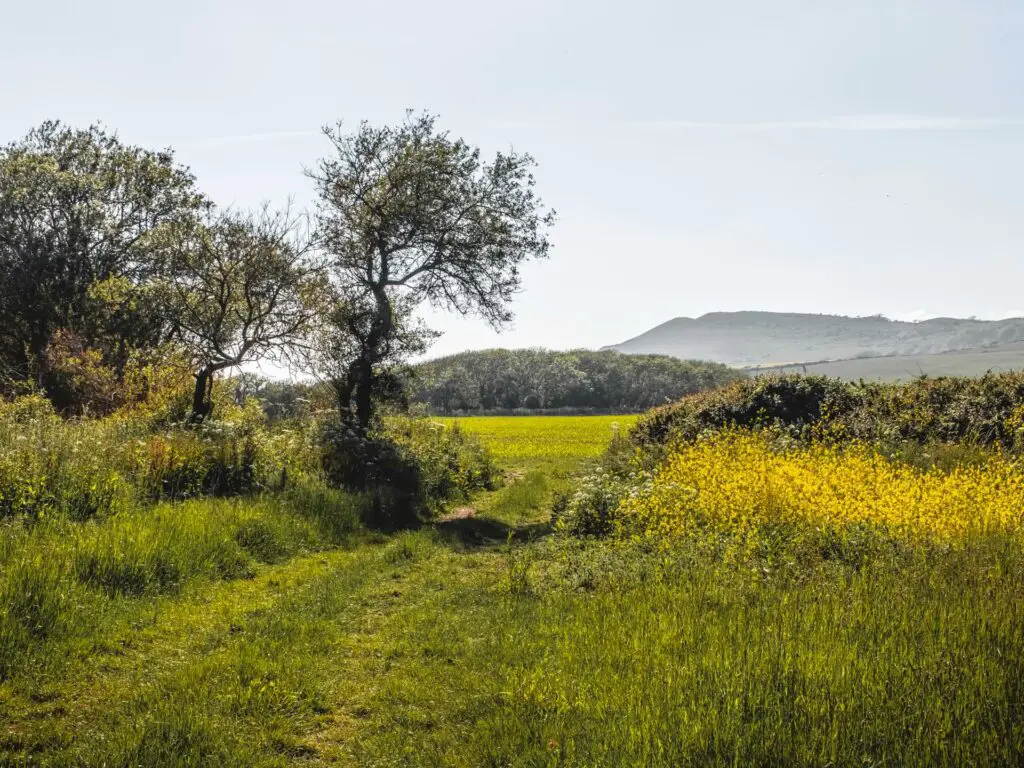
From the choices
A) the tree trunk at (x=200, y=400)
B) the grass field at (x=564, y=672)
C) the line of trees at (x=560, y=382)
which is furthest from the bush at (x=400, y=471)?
the line of trees at (x=560, y=382)

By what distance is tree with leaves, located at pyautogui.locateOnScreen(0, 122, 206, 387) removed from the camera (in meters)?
28.6

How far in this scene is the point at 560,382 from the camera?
9112 centimetres

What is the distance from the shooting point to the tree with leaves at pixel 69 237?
2856cm

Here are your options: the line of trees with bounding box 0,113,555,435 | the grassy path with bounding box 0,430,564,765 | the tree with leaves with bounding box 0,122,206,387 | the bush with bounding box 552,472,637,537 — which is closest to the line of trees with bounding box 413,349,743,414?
the tree with leaves with bounding box 0,122,206,387

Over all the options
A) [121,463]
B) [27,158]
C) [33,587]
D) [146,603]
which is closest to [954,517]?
[146,603]

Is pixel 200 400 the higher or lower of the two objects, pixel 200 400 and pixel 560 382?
the lower

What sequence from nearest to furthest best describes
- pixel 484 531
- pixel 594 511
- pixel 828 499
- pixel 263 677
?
pixel 263 677, pixel 828 499, pixel 594 511, pixel 484 531

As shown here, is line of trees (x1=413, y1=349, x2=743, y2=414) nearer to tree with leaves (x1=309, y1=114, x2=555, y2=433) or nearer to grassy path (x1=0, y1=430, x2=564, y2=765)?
tree with leaves (x1=309, y1=114, x2=555, y2=433)

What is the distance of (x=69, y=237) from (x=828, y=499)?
117 ft

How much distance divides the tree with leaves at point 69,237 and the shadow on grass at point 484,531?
2087 cm

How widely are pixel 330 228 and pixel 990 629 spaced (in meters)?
18.9

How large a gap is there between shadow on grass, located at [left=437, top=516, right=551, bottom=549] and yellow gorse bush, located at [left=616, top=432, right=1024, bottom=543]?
2.43 metres

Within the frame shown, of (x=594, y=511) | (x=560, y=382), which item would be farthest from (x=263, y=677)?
(x=560, y=382)

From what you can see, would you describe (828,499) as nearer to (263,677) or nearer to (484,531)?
(484,531)
